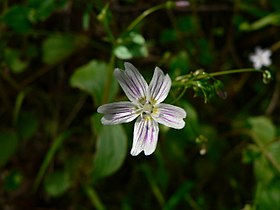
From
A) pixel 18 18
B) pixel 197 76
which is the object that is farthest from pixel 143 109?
pixel 18 18

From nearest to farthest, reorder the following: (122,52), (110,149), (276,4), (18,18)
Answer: (122,52)
(110,149)
(18,18)
(276,4)

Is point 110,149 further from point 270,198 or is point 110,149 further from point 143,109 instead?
point 270,198

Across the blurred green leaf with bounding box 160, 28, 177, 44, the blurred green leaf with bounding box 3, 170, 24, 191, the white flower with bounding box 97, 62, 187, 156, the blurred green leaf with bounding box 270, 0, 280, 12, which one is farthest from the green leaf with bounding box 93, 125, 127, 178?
the blurred green leaf with bounding box 270, 0, 280, 12

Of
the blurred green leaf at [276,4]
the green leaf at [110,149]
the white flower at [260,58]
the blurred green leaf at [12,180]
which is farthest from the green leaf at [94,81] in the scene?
the blurred green leaf at [276,4]

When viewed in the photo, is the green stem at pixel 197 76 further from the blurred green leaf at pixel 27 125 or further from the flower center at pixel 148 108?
the blurred green leaf at pixel 27 125

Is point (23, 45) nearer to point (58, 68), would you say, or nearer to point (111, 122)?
point (58, 68)

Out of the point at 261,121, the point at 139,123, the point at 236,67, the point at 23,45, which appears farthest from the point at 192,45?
the point at 139,123
